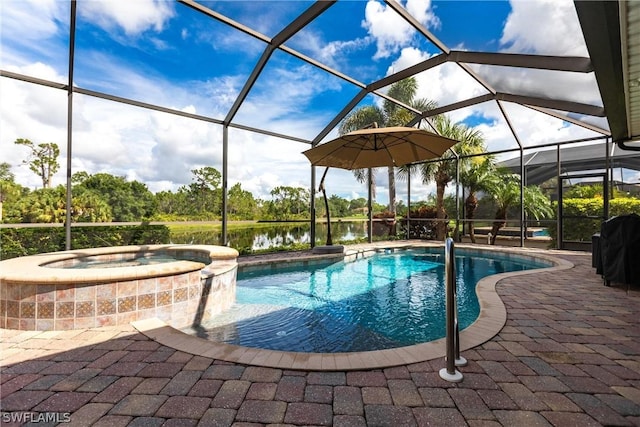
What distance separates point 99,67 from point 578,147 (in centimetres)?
1304

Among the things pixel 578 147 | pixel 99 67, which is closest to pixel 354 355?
pixel 99 67

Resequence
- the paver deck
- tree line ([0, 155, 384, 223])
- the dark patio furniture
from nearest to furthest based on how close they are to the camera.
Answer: the paver deck
the dark patio furniture
tree line ([0, 155, 384, 223])

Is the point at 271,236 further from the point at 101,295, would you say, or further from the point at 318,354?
the point at 318,354

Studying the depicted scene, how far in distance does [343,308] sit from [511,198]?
10.6 m

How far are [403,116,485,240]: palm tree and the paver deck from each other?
10.0 m

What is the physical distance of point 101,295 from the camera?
3004 millimetres

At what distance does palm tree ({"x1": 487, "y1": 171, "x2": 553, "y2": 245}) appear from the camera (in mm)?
11141

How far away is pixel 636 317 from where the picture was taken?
3.26 meters

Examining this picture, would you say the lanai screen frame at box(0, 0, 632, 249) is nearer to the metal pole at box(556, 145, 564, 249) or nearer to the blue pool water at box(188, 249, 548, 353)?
the metal pole at box(556, 145, 564, 249)

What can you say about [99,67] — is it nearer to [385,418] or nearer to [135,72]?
[135,72]

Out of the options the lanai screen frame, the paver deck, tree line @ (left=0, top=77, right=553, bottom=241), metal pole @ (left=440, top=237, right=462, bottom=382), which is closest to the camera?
the paver deck

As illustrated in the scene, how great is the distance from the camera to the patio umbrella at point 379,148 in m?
5.37

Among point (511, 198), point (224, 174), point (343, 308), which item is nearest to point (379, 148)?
point (343, 308)

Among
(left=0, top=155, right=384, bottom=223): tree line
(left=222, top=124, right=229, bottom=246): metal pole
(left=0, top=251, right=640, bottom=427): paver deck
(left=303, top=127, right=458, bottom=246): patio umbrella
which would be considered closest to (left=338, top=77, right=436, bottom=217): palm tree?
(left=0, top=155, right=384, bottom=223): tree line
